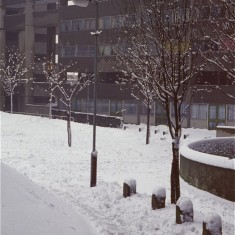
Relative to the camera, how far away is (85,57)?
50.6 meters

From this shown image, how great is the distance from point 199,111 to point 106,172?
24.9 m

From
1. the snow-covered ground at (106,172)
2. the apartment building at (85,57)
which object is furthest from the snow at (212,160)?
the apartment building at (85,57)

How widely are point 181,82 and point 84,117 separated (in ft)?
103

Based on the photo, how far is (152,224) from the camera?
10.6 metres

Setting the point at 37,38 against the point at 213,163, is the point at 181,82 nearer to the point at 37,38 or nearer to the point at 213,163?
the point at 213,163

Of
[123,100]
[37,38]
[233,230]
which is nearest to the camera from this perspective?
[233,230]

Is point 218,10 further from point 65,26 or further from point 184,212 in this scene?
point 65,26

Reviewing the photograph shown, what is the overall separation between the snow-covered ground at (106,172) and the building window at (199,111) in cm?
384

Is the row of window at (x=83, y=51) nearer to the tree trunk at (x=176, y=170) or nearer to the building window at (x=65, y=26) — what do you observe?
the building window at (x=65, y=26)

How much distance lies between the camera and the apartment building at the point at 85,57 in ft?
136

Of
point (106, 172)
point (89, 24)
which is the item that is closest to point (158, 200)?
point (106, 172)

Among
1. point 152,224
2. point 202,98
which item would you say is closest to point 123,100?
point 202,98

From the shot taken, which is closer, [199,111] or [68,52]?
[199,111]

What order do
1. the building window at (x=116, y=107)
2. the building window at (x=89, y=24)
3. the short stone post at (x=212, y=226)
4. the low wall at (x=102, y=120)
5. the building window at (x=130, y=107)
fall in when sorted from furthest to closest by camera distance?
the building window at (x=89, y=24), the building window at (x=116, y=107), the building window at (x=130, y=107), the low wall at (x=102, y=120), the short stone post at (x=212, y=226)
